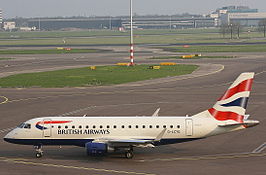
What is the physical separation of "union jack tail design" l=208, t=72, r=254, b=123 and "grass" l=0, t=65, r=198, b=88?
166 ft

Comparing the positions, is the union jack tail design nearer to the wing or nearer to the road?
the road

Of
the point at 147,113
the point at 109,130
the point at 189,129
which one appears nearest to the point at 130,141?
the point at 109,130

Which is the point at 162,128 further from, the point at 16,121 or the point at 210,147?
the point at 16,121

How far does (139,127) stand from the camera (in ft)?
136

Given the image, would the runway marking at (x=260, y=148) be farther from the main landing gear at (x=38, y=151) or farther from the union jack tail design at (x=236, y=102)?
the main landing gear at (x=38, y=151)

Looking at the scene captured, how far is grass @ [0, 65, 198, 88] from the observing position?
9262cm

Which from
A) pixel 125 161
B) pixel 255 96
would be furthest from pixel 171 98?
pixel 125 161

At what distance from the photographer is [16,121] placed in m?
59.2

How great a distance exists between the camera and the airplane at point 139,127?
41469mm

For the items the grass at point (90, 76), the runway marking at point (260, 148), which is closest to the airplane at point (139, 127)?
the runway marking at point (260, 148)

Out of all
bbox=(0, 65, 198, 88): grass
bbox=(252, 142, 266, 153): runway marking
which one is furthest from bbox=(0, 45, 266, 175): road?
bbox=(0, 65, 198, 88): grass

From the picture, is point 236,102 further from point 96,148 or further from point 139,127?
point 96,148

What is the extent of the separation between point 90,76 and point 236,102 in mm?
62110

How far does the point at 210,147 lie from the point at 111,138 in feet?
29.6
